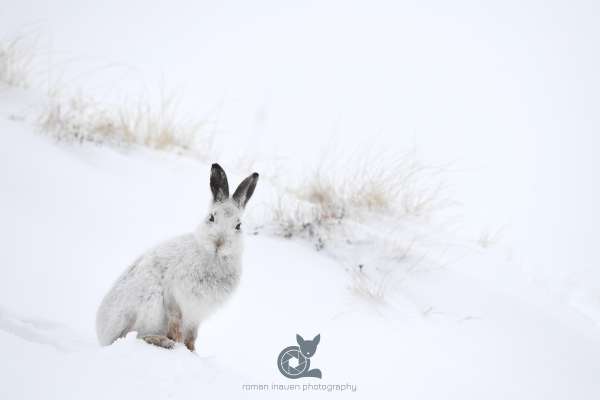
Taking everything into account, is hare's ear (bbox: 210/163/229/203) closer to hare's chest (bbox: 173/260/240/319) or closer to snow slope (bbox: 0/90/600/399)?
hare's chest (bbox: 173/260/240/319)

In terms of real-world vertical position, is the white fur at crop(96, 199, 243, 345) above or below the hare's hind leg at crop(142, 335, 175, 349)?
above

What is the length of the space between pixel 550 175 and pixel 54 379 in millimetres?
18485

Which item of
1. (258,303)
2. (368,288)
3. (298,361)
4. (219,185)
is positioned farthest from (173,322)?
(368,288)

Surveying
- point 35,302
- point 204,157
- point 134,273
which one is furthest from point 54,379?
point 204,157

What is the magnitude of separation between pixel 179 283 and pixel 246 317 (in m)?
1.16

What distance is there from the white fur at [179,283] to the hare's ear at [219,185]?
0.04 meters

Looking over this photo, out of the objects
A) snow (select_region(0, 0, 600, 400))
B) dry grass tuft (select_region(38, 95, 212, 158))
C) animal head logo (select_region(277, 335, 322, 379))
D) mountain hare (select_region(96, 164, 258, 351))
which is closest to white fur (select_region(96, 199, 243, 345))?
mountain hare (select_region(96, 164, 258, 351))

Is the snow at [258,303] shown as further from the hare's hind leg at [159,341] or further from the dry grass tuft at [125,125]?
the dry grass tuft at [125,125]

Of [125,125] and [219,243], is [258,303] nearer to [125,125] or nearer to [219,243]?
[219,243]

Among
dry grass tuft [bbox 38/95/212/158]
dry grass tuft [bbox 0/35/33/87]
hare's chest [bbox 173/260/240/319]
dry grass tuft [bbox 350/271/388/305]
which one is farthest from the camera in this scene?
dry grass tuft [bbox 0/35/33/87]

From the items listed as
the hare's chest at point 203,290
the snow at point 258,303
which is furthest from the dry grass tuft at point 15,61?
the hare's chest at point 203,290

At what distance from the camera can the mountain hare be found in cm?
224

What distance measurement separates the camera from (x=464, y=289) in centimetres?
400

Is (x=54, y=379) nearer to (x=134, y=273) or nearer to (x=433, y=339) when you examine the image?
(x=134, y=273)
